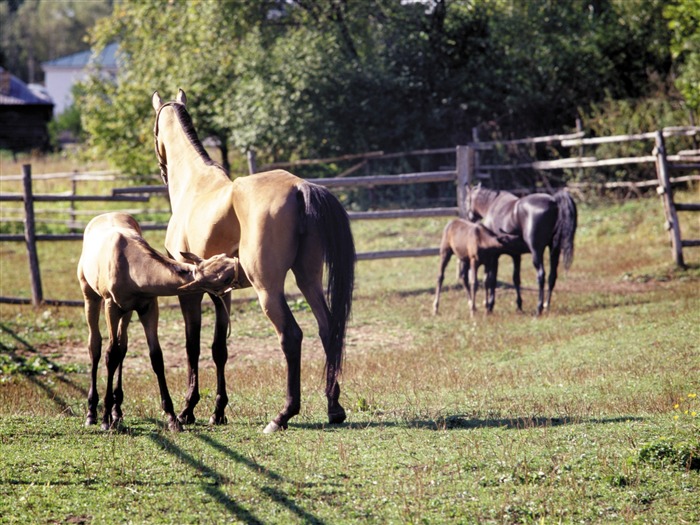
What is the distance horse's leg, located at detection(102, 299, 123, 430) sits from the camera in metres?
6.78

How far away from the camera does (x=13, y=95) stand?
4678 cm

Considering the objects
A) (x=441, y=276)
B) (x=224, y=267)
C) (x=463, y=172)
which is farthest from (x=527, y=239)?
(x=224, y=267)

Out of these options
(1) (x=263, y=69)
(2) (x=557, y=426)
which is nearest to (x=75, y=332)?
(2) (x=557, y=426)

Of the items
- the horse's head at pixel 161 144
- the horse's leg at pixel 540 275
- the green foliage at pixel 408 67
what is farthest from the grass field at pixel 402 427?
the green foliage at pixel 408 67

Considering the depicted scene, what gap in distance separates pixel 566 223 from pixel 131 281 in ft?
25.2

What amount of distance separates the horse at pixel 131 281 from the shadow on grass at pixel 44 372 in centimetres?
111

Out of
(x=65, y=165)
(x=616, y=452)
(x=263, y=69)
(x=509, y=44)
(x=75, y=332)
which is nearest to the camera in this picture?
(x=616, y=452)

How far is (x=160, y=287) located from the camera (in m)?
6.25

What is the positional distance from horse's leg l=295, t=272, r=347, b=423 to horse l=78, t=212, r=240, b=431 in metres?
0.73

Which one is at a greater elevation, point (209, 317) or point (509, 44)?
point (509, 44)

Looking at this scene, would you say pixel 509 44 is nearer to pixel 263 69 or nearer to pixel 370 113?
pixel 370 113

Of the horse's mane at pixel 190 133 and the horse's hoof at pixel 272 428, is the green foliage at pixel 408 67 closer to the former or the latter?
the horse's mane at pixel 190 133

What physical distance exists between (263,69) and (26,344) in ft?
49.2

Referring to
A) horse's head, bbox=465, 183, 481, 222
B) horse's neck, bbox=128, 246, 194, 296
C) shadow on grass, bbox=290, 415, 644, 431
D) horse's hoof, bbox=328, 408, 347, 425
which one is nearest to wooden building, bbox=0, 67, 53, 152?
horse's head, bbox=465, 183, 481, 222
